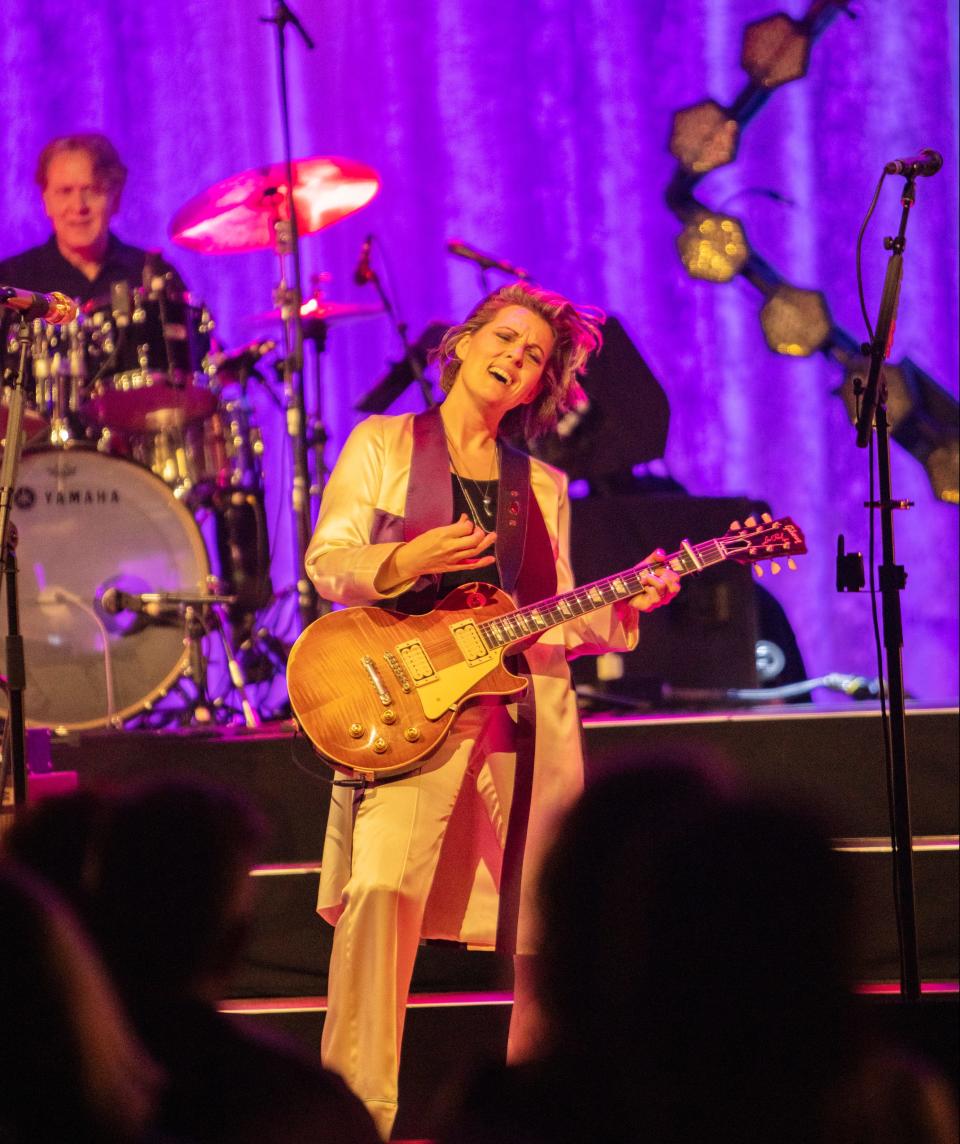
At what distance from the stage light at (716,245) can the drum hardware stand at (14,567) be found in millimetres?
4517

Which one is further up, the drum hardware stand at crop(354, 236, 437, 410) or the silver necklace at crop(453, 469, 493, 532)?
the drum hardware stand at crop(354, 236, 437, 410)

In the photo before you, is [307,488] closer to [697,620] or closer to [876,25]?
[697,620]

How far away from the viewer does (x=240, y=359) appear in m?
6.76

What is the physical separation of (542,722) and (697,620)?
2.74 meters

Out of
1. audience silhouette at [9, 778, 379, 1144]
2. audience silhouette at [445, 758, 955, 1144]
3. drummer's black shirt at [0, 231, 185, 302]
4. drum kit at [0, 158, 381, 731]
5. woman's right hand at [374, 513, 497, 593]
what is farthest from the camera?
drummer's black shirt at [0, 231, 185, 302]

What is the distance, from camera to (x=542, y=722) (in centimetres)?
383

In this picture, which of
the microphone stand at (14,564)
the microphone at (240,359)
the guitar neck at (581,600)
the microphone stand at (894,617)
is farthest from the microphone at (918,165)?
the microphone at (240,359)

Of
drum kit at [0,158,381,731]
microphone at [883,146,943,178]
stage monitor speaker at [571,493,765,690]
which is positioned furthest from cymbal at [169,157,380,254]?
microphone at [883,146,943,178]

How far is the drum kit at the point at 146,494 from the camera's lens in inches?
251

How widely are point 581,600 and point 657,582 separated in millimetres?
250

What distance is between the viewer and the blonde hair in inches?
161

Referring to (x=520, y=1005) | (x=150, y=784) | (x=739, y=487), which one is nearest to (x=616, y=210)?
(x=739, y=487)

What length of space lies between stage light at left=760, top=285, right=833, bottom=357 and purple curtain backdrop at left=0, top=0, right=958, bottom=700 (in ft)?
0.35

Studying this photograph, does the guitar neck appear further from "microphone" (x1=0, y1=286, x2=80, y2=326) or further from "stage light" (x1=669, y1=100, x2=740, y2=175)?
"stage light" (x1=669, y1=100, x2=740, y2=175)
